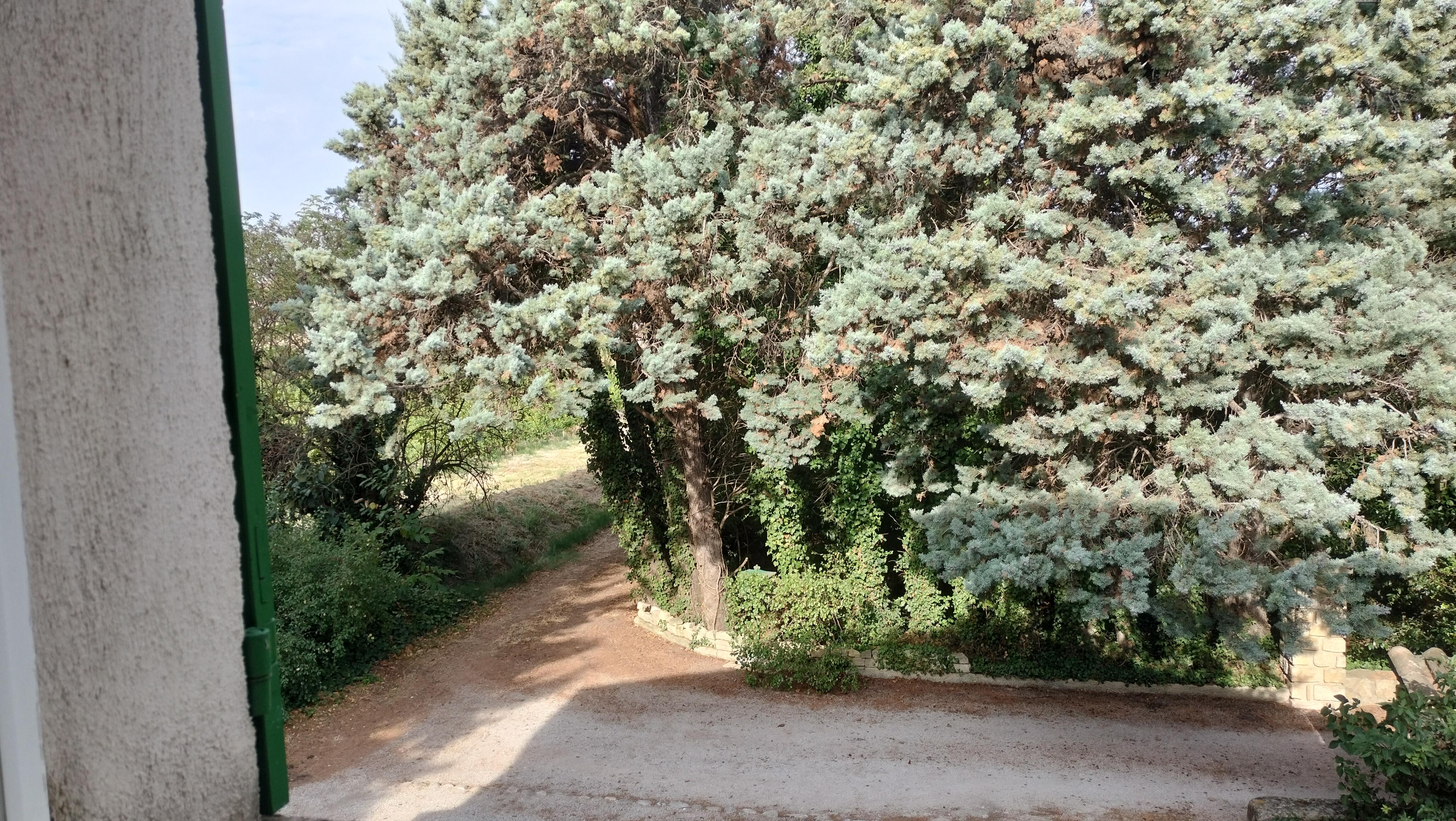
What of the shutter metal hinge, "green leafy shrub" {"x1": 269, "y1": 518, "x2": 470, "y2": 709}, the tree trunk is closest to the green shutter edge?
the shutter metal hinge

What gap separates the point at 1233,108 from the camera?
269 inches

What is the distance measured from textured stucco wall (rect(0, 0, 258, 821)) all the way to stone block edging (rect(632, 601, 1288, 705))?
9883mm

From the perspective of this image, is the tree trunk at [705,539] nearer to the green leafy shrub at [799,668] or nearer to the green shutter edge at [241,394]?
the green leafy shrub at [799,668]

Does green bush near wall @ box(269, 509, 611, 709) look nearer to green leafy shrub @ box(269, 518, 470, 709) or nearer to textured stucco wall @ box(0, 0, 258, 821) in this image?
green leafy shrub @ box(269, 518, 470, 709)

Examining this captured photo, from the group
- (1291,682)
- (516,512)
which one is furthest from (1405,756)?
(516,512)

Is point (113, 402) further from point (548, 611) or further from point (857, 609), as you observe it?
point (548, 611)

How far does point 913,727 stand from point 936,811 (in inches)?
79.0

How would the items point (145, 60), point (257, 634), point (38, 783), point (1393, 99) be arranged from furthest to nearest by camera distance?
1. point (1393, 99)
2. point (257, 634)
3. point (145, 60)
4. point (38, 783)

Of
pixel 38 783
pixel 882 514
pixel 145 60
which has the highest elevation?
pixel 145 60

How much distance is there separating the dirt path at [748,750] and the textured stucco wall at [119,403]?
6.62 metres

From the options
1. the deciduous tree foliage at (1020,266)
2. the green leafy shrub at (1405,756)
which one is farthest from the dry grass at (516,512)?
the green leafy shrub at (1405,756)

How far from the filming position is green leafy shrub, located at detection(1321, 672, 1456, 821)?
5430mm

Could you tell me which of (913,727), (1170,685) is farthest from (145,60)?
(1170,685)

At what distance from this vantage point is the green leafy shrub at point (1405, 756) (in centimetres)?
543
